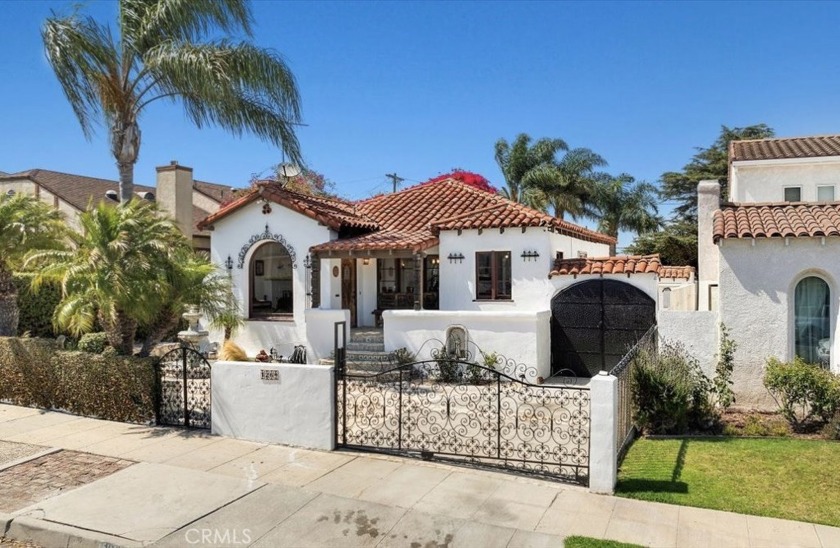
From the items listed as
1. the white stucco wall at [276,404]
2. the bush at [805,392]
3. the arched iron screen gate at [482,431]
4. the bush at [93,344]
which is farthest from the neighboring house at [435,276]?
the white stucco wall at [276,404]

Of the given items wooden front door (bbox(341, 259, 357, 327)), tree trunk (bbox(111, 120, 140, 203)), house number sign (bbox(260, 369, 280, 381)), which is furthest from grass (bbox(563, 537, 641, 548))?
wooden front door (bbox(341, 259, 357, 327))

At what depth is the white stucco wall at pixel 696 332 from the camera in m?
11.7

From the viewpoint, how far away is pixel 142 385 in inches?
432

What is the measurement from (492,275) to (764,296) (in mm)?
7714

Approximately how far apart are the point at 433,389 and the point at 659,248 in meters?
27.2

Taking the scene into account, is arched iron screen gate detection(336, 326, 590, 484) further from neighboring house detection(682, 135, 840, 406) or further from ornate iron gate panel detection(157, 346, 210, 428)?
neighboring house detection(682, 135, 840, 406)

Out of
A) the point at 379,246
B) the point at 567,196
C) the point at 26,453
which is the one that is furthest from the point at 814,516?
the point at 567,196

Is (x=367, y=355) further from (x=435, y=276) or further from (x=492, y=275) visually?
(x=435, y=276)

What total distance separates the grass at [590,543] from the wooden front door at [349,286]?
45.7 feet

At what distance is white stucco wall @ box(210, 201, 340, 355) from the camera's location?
60.9 ft

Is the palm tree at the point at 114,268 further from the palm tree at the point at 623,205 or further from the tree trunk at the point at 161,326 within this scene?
the palm tree at the point at 623,205

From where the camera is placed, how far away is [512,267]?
1712 centimetres

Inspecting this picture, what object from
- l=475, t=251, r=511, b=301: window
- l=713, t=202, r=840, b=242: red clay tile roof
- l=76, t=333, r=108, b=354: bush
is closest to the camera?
l=713, t=202, r=840, b=242: red clay tile roof

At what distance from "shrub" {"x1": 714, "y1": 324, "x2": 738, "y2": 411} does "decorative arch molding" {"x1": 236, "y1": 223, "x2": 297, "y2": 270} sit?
12.7 metres
